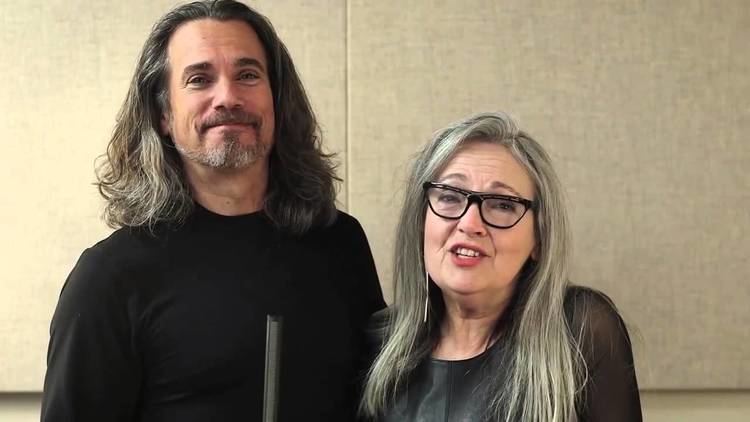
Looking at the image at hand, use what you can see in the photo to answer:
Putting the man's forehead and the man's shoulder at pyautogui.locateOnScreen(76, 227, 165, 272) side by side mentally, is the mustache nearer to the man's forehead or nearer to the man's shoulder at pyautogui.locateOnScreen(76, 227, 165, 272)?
the man's forehead

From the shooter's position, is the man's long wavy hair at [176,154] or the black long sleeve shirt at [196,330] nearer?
the black long sleeve shirt at [196,330]

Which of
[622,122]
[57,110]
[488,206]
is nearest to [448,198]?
[488,206]

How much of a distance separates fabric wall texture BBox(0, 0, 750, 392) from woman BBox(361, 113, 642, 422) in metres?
0.43

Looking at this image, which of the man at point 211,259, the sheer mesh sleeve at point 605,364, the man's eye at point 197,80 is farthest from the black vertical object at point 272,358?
the man's eye at point 197,80

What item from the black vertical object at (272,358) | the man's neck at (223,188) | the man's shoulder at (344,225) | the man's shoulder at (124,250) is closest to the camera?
the black vertical object at (272,358)

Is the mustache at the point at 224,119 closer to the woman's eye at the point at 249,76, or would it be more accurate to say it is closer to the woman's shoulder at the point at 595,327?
the woman's eye at the point at 249,76

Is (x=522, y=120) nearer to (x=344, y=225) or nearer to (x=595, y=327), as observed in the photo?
(x=344, y=225)

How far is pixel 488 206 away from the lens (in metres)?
1.17

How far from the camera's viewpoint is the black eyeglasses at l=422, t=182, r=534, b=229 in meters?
1.16

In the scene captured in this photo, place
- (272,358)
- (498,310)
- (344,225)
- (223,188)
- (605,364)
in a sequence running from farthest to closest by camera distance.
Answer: (344,225)
(223,188)
(498,310)
(605,364)
(272,358)

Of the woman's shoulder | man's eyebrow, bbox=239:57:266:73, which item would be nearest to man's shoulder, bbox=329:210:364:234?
man's eyebrow, bbox=239:57:266:73

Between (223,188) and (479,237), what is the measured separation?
507 mm

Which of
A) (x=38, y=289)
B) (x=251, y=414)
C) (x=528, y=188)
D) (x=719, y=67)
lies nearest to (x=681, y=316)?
(x=719, y=67)

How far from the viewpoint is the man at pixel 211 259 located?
1.21m
